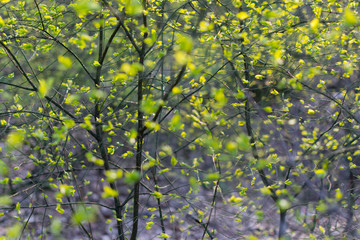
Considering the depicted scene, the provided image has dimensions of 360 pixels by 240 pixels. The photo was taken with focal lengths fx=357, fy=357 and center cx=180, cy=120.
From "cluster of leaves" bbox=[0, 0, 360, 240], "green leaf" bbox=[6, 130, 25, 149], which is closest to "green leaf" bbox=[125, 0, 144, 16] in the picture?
"cluster of leaves" bbox=[0, 0, 360, 240]

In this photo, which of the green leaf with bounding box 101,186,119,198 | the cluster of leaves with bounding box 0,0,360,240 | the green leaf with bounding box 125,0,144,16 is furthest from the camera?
the cluster of leaves with bounding box 0,0,360,240

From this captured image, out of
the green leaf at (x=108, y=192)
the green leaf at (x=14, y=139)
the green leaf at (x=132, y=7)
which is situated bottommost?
the green leaf at (x=108, y=192)

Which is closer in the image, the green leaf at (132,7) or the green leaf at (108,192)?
the green leaf at (108,192)

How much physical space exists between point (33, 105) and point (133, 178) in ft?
6.53

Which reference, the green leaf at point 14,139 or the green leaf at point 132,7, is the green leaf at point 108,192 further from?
the green leaf at point 132,7

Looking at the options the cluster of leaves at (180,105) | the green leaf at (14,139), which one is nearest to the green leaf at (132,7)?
the cluster of leaves at (180,105)

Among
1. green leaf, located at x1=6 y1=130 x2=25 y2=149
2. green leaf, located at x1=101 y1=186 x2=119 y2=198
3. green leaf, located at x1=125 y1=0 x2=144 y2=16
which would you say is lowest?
green leaf, located at x1=101 y1=186 x2=119 y2=198

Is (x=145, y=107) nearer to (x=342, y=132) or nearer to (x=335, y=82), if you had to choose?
(x=342, y=132)

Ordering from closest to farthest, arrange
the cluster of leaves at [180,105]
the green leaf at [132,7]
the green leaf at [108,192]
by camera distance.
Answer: the green leaf at [108,192], the green leaf at [132,7], the cluster of leaves at [180,105]

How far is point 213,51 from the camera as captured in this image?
364cm

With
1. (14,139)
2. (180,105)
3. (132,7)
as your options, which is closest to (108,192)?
(14,139)

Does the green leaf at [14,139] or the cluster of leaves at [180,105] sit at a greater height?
the cluster of leaves at [180,105]

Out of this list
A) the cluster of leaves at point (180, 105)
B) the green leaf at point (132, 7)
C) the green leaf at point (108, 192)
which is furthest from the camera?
the cluster of leaves at point (180, 105)

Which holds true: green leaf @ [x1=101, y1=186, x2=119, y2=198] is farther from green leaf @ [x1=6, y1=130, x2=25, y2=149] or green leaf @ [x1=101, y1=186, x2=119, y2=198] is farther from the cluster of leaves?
green leaf @ [x1=6, y1=130, x2=25, y2=149]
